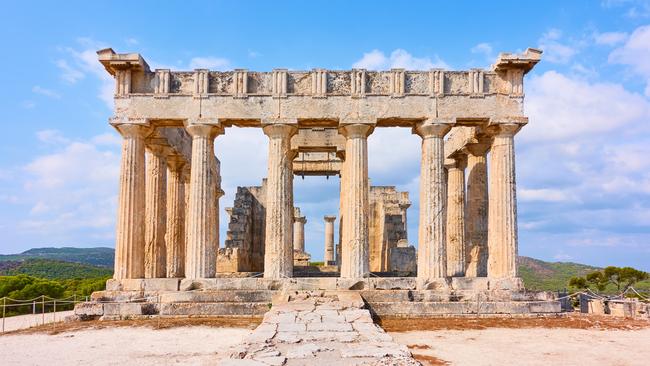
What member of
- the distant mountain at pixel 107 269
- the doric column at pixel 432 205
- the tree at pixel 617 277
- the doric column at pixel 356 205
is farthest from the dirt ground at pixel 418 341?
the tree at pixel 617 277

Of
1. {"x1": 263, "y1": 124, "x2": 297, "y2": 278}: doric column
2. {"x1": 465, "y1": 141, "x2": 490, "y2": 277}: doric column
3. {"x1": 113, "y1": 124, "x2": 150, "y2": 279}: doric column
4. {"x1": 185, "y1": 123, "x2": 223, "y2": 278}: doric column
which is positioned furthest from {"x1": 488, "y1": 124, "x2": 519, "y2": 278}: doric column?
{"x1": 113, "y1": 124, "x2": 150, "y2": 279}: doric column

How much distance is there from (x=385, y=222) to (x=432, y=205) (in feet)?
45.7

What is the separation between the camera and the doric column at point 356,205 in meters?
21.1

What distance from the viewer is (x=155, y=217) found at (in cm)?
2373

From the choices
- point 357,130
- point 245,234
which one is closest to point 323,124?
point 357,130

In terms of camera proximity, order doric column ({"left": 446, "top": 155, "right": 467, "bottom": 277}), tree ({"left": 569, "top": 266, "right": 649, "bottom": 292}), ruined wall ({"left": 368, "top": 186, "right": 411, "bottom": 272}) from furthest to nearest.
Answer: tree ({"left": 569, "top": 266, "right": 649, "bottom": 292}), ruined wall ({"left": 368, "top": 186, "right": 411, "bottom": 272}), doric column ({"left": 446, "top": 155, "right": 467, "bottom": 277})

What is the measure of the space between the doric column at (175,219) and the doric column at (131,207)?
172 inches

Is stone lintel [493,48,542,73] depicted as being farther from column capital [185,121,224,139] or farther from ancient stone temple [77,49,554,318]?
column capital [185,121,224,139]

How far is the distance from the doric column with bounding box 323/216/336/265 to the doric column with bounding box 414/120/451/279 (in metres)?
23.4

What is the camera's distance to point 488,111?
21547 mm

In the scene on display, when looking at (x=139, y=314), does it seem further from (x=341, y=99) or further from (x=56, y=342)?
(x=341, y=99)

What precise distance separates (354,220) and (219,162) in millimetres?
15064

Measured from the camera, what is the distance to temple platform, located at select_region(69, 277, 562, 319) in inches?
758

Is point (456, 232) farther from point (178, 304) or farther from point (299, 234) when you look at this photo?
point (299, 234)
